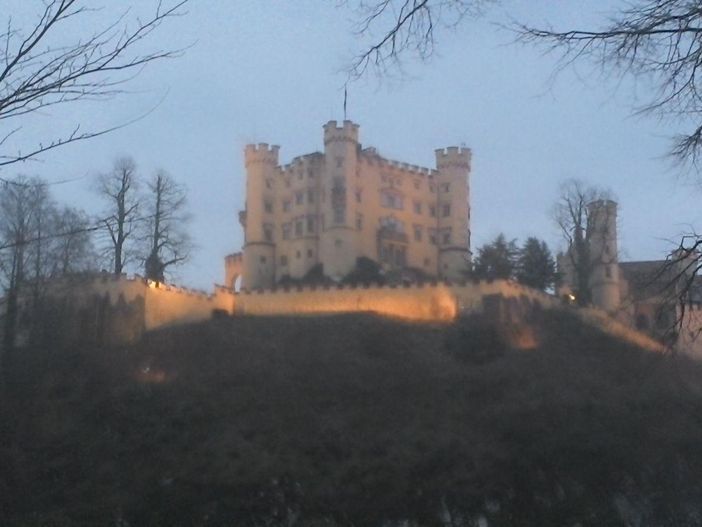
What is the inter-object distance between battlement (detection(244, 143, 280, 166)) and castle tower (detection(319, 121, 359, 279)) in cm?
423

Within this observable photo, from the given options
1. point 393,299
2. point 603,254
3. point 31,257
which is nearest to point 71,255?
point 31,257

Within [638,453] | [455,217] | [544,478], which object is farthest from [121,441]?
[455,217]

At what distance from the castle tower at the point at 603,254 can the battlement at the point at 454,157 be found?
903cm

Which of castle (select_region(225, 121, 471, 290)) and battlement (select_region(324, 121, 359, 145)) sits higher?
battlement (select_region(324, 121, 359, 145))

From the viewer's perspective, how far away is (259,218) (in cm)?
6625

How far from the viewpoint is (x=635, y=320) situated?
59219 mm

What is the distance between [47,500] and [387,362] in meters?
17.9

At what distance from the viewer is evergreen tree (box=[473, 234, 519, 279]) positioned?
2300 inches

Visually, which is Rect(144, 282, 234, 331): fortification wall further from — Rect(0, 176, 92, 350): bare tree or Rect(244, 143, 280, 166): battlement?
Rect(244, 143, 280, 166): battlement

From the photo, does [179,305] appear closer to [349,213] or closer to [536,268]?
[349,213]

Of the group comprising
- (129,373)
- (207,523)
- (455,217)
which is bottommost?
(207,523)

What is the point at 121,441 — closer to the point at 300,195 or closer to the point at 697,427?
the point at 697,427

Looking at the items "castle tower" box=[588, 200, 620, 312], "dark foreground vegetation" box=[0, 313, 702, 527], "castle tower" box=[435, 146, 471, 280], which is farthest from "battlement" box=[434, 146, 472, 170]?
"dark foreground vegetation" box=[0, 313, 702, 527]

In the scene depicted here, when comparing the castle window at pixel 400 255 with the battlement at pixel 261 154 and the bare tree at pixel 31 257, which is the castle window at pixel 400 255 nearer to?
the battlement at pixel 261 154
